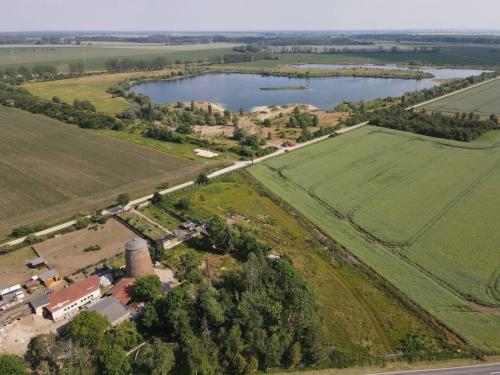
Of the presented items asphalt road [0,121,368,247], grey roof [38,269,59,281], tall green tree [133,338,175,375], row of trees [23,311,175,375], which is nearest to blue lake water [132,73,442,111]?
asphalt road [0,121,368,247]

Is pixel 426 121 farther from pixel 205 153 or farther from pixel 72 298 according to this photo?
pixel 72 298

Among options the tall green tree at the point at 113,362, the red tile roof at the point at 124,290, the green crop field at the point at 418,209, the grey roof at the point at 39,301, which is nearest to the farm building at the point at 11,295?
the grey roof at the point at 39,301

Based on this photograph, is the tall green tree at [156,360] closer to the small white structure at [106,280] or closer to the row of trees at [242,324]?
the row of trees at [242,324]

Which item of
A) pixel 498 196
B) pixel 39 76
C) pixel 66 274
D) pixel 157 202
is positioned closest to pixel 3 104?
pixel 39 76

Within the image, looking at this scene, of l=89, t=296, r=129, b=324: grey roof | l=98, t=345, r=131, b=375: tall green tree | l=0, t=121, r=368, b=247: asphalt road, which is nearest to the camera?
l=98, t=345, r=131, b=375: tall green tree

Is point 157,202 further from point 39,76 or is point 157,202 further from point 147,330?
point 39,76

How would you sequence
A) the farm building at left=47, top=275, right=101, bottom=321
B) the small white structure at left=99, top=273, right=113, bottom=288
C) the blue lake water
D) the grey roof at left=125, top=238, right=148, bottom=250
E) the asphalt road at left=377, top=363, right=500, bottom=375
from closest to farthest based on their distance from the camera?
the asphalt road at left=377, top=363, right=500, bottom=375 < the farm building at left=47, top=275, right=101, bottom=321 < the grey roof at left=125, top=238, right=148, bottom=250 < the small white structure at left=99, top=273, right=113, bottom=288 < the blue lake water

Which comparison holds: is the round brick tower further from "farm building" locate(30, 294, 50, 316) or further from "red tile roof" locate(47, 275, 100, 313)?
"farm building" locate(30, 294, 50, 316)
